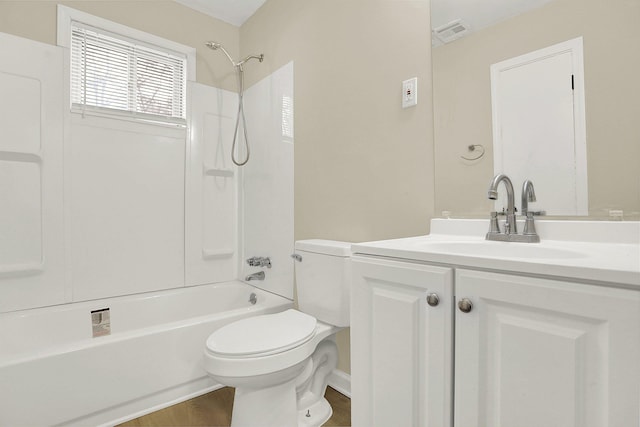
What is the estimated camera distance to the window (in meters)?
1.99

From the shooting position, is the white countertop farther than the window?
No

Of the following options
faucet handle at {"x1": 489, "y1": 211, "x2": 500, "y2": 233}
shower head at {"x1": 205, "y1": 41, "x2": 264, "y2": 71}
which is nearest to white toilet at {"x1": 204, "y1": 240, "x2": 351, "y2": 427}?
faucet handle at {"x1": 489, "y1": 211, "x2": 500, "y2": 233}

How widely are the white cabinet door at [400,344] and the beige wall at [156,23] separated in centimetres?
221

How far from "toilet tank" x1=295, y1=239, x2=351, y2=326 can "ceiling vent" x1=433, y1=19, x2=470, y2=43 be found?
3.24 feet

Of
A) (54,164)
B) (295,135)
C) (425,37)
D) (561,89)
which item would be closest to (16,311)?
(54,164)

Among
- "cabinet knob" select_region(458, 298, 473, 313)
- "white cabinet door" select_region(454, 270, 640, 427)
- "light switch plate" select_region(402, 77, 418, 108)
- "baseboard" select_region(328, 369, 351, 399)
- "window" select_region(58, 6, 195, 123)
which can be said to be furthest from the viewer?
"window" select_region(58, 6, 195, 123)

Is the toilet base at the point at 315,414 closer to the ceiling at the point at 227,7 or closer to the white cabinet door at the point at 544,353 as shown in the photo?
the white cabinet door at the point at 544,353

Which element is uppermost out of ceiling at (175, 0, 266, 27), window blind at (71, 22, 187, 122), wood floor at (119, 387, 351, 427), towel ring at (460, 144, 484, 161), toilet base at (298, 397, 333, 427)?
ceiling at (175, 0, 266, 27)

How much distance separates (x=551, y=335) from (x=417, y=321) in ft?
0.99

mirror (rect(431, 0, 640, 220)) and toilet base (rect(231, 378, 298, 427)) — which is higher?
mirror (rect(431, 0, 640, 220))

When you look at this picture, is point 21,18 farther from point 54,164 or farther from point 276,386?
point 276,386

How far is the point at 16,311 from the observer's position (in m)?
1.79

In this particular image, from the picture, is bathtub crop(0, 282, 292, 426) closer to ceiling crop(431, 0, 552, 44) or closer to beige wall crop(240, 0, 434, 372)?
beige wall crop(240, 0, 434, 372)

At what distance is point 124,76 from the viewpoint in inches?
84.8
